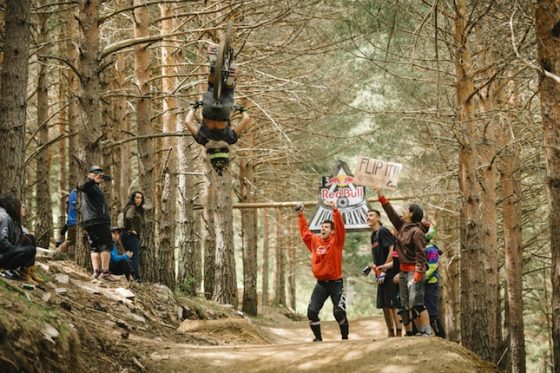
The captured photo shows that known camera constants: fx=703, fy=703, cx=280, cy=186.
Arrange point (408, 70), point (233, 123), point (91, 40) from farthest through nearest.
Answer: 1. point (233, 123)
2. point (408, 70)
3. point (91, 40)

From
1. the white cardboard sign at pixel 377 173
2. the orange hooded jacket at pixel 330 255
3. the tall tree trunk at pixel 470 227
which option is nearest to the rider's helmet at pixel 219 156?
the orange hooded jacket at pixel 330 255

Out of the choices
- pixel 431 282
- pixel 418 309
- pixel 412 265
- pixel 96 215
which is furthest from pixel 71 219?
pixel 418 309

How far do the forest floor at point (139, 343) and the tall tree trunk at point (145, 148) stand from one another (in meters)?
1.01

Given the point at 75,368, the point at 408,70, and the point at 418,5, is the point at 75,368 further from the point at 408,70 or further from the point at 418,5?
the point at 408,70

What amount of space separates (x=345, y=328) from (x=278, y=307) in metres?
19.1

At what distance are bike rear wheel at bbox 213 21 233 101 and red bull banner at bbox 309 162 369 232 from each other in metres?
7.35

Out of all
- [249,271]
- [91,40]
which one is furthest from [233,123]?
[91,40]

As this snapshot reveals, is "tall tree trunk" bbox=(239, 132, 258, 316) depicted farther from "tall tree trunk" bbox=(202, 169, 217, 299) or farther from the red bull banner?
the red bull banner

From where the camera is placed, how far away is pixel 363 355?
7.39 meters

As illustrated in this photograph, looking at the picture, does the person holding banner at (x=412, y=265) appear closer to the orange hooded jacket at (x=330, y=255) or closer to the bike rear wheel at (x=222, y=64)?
the orange hooded jacket at (x=330, y=255)

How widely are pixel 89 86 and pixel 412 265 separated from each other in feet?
18.1

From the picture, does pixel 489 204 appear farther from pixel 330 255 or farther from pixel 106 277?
pixel 106 277

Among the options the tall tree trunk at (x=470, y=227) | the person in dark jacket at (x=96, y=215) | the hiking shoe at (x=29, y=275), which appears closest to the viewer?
the hiking shoe at (x=29, y=275)

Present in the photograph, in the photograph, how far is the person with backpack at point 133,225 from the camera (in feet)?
40.2
